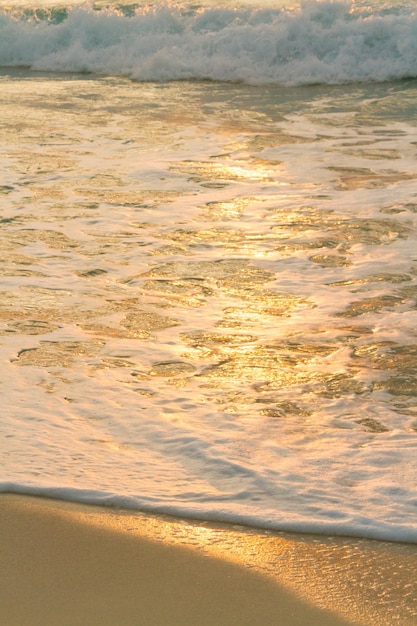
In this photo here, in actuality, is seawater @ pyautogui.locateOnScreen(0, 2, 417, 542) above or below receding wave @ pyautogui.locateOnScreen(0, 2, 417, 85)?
below

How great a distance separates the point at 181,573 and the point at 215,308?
2.32 m

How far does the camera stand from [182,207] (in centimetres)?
669

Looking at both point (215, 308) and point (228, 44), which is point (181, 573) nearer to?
point (215, 308)

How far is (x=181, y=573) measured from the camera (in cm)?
247

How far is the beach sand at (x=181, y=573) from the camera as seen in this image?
2275mm

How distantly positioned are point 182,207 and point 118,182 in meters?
0.96

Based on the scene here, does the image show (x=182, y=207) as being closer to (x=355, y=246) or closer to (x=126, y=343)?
(x=355, y=246)

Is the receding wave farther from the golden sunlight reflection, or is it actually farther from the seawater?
the golden sunlight reflection

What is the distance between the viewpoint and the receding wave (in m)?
13.7

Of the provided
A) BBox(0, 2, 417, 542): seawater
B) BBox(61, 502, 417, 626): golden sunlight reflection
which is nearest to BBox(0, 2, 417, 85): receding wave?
BBox(0, 2, 417, 542): seawater

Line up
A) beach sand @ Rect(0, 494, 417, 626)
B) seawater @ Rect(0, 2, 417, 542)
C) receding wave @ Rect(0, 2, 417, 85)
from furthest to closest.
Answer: receding wave @ Rect(0, 2, 417, 85) → seawater @ Rect(0, 2, 417, 542) → beach sand @ Rect(0, 494, 417, 626)

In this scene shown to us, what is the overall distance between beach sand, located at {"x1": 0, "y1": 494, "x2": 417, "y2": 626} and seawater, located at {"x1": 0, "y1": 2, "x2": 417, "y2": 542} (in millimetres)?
96

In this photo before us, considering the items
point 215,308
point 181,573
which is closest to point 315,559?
point 181,573

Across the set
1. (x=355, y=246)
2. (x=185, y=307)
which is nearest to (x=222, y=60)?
(x=355, y=246)
